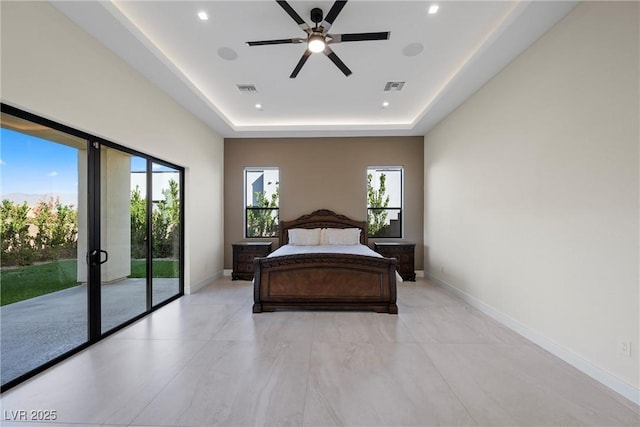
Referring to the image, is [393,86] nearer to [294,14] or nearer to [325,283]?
[294,14]

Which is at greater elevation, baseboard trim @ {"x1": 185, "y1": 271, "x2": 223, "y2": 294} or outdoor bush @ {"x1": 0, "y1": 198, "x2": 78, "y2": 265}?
outdoor bush @ {"x1": 0, "y1": 198, "x2": 78, "y2": 265}

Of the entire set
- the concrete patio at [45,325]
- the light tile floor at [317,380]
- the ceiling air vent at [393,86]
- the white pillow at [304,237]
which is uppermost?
the ceiling air vent at [393,86]

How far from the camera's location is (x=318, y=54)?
3.19 metres

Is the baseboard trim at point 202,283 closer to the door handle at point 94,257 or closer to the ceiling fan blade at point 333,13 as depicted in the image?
the door handle at point 94,257

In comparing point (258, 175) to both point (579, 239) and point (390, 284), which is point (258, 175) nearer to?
point (390, 284)

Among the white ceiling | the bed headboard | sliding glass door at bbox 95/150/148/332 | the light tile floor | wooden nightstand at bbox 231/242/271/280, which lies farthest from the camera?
the bed headboard

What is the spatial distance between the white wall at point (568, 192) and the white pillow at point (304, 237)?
9.43ft

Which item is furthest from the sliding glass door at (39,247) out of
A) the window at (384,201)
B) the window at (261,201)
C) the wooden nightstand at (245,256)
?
the window at (384,201)

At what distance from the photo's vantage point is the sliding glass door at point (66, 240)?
216cm

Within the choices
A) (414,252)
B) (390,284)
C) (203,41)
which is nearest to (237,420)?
(390,284)

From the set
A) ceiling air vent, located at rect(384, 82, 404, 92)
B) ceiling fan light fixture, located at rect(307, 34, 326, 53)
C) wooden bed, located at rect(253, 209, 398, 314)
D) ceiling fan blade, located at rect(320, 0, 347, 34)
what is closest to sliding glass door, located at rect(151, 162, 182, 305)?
wooden bed, located at rect(253, 209, 398, 314)

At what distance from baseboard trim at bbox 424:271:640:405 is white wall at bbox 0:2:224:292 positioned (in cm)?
458

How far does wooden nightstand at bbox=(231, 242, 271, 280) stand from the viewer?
552 centimetres

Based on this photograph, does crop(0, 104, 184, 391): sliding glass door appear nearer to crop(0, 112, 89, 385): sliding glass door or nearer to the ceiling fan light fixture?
crop(0, 112, 89, 385): sliding glass door
